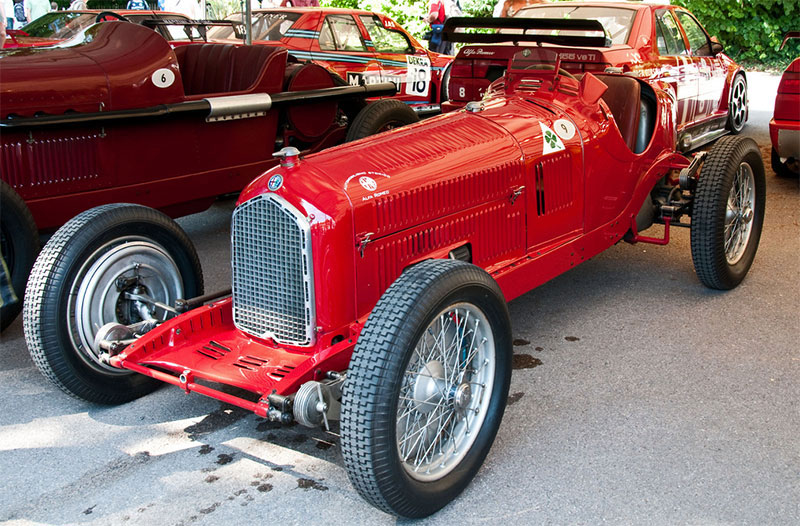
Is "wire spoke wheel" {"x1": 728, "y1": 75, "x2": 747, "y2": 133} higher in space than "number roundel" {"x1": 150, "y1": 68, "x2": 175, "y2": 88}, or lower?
A: lower

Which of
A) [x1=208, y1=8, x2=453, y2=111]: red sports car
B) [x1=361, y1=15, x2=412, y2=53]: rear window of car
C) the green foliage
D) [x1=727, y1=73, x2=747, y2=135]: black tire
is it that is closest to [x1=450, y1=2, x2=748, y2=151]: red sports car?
[x1=727, y1=73, x2=747, y2=135]: black tire

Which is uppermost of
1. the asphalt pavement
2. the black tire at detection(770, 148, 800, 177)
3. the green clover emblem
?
the green clover emblem

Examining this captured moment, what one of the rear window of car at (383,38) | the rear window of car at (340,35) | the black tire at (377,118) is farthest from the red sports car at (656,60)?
the rear window of car at (340,35)

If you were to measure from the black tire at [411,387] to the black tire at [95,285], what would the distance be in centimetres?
148

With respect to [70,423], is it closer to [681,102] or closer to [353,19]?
[681,102]

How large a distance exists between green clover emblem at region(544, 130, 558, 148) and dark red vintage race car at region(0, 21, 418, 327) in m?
2.58

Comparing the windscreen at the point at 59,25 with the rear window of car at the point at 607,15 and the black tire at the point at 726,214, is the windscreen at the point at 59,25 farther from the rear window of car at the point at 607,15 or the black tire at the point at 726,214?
the black tire at the point at 726,214

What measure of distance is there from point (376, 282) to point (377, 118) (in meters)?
3.48

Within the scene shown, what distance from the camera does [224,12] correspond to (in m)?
15.2

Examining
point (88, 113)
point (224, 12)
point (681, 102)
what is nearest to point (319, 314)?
point (88, 113)

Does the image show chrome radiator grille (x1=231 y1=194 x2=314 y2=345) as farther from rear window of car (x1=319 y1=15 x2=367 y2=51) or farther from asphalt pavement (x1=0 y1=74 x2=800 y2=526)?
rear window of car (x1=319 y1=15 x2=367 y2=51)

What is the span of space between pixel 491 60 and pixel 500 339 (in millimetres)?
5666

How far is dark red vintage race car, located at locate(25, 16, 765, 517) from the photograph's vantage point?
2711 mm

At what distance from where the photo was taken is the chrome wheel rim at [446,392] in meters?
2.86
